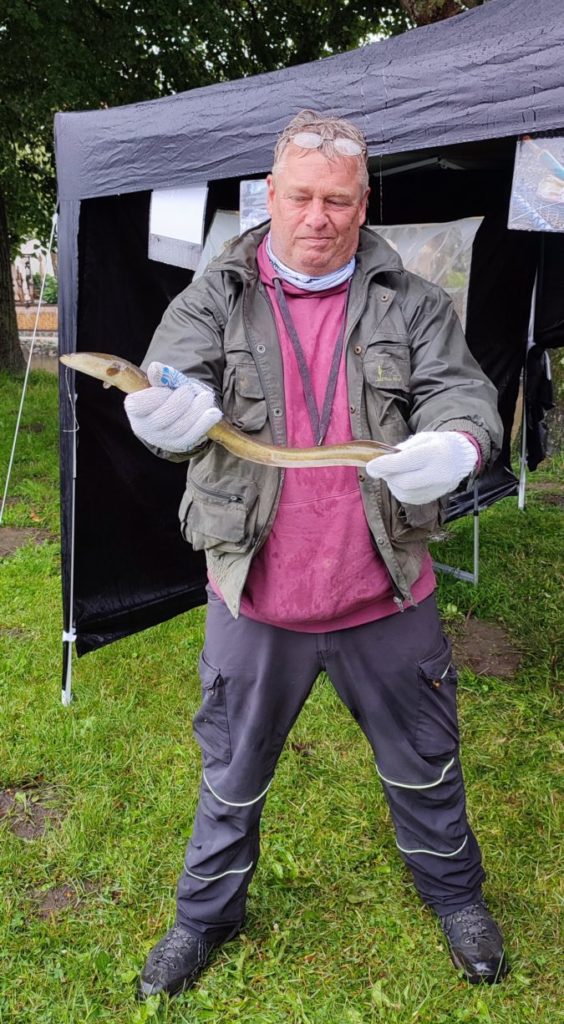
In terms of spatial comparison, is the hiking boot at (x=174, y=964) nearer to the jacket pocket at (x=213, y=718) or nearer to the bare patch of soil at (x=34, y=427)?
the jacket pocket at (x=213, y=718)

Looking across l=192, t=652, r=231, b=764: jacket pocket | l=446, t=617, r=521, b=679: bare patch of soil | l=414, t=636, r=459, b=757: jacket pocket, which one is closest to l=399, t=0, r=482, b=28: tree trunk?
l=446, t=617, r=521, b=679: bare patch of soil

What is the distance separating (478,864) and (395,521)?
1.21m

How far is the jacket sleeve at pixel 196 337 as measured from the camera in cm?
195

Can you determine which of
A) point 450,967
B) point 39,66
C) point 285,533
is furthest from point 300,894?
point 39,66

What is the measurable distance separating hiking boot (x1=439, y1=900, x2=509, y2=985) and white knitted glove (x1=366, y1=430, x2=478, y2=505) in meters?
1.46

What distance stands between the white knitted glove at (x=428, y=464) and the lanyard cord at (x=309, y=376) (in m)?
0.28

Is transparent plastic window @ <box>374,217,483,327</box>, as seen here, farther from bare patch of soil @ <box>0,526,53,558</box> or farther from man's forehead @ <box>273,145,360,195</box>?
bare patch of soil @ <box>0,526,53,558</box>

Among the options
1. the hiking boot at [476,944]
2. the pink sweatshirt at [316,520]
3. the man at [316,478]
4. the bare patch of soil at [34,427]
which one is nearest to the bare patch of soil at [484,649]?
the hiking boot at [476,944]

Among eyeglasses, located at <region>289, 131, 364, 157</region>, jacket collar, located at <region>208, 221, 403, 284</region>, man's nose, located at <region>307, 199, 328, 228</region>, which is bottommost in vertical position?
jacket collar, located at <region>208, 221, 403, 284</region>

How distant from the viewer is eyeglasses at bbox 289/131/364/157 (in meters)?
1.91

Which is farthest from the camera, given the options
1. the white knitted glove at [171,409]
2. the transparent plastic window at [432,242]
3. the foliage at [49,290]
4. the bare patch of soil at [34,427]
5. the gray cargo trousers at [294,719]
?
the foliage at [49,290]

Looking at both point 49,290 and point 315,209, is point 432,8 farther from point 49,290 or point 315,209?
point 49,290

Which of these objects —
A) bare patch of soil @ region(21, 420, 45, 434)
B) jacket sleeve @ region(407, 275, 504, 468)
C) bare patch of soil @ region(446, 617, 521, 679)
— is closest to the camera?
jacket sleeve @ region(407, 275, 504, 468)

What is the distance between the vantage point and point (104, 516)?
4.06 metres
